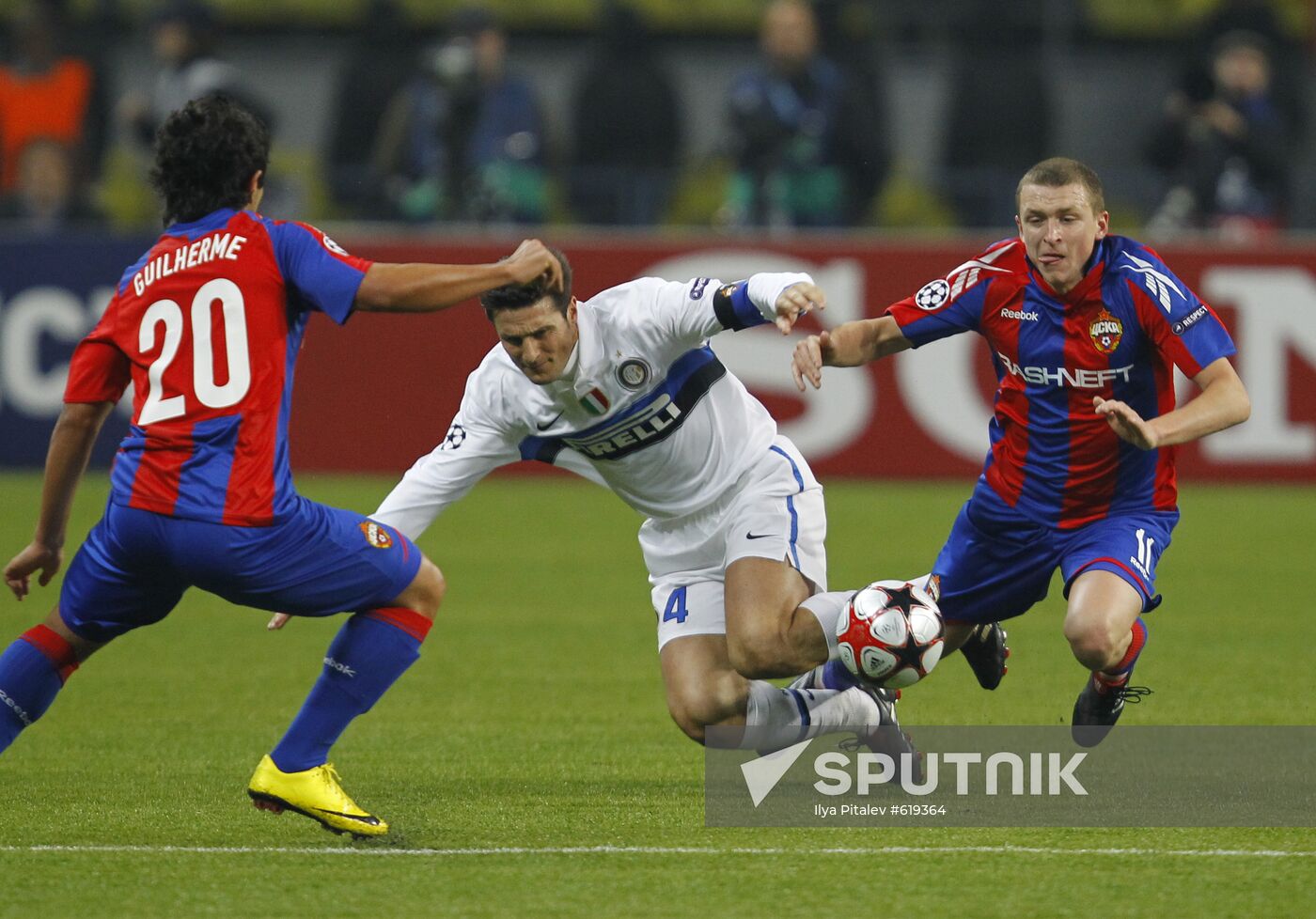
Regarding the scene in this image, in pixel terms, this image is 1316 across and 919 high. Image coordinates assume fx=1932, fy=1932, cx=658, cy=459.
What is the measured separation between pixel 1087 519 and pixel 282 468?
2540mm

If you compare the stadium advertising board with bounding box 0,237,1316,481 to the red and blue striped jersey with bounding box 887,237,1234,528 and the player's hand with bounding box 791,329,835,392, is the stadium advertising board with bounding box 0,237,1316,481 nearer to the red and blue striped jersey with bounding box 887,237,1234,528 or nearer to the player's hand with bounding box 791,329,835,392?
the red and blue striped jersey with bounding box 887,237,1234,528

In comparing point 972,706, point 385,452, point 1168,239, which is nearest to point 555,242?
point 385,452

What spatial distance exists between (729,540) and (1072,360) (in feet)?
3.98

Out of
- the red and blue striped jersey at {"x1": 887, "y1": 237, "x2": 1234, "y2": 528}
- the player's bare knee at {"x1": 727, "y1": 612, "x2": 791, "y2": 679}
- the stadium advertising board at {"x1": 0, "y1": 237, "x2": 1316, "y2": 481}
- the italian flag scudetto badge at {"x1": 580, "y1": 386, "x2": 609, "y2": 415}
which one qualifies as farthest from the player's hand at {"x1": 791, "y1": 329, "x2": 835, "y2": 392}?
the stadium advertising board at {"x1": 0, "y1": 237, "x2": 1316, "y2": 481}

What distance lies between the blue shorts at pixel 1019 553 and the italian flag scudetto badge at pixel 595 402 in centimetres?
124

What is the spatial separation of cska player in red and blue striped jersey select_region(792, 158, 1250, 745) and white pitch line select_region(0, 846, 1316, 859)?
0.90m

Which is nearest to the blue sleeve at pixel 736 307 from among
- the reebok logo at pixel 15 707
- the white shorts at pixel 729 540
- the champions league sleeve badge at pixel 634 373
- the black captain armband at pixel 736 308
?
the black captain armband at pixel 736 308

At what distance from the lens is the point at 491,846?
4.96 m

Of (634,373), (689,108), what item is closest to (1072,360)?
(634,373)

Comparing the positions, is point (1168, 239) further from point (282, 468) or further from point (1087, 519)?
point (282, 468)

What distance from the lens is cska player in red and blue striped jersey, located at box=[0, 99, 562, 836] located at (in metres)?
4.78

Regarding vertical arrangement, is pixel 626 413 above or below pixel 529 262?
below

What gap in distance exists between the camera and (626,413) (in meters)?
5.94

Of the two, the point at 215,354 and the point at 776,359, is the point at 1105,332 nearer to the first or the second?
the point at 215,354
